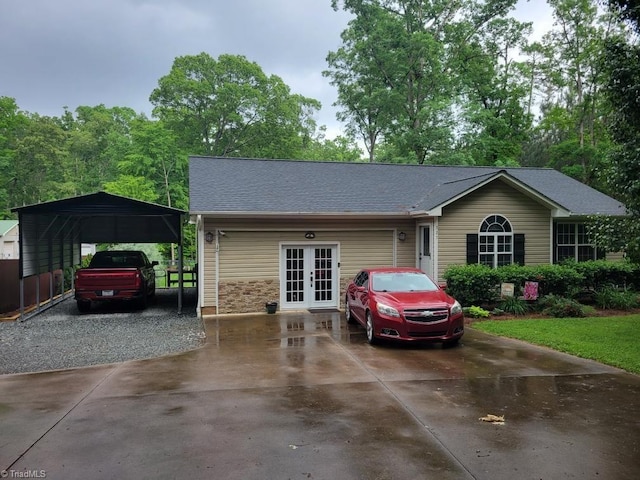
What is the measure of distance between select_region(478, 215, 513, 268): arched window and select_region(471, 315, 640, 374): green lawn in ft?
8.79

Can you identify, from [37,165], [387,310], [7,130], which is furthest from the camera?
[37,165]

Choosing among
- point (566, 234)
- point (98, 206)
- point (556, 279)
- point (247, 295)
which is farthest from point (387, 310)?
point (566, 234)

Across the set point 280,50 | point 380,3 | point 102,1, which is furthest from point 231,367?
point 380,3

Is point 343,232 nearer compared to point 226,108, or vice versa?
point 343,232

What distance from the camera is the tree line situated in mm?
26641

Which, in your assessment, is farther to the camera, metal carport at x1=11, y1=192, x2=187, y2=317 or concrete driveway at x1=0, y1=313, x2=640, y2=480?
metal carport at x1=11, y1=192, x2=187, y2=317

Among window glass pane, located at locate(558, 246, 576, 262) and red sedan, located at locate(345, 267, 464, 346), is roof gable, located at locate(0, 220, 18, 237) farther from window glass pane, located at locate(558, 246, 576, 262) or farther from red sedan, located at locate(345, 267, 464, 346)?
window glass pane, located at locate(558, 246, 576, 262)

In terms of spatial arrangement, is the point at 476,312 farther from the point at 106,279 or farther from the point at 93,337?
the point at 106,279

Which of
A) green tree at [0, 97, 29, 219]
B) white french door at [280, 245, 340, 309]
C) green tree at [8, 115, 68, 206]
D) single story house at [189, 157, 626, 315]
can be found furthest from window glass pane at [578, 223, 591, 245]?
green tree at [8, 115, 68, 206]

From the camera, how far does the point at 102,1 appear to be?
15812mm

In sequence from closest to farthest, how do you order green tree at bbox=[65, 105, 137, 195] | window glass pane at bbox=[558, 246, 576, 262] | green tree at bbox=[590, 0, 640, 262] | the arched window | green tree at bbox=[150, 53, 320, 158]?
green tree at bbox=[590, 0, 640, 262] → the arched window → window glass pane at bbox=[558, 246, 576, 262] → green tree at bbox=[150, 53, 320, 158] → green tree at bbox=[65, 105, 137, 195]

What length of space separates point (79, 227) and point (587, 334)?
54.9 feet

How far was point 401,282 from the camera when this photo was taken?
31.6 feet

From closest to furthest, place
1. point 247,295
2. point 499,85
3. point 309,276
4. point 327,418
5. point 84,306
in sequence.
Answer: point 327,418
point 247,295
point 84,306
point 309,276
point 499,85
